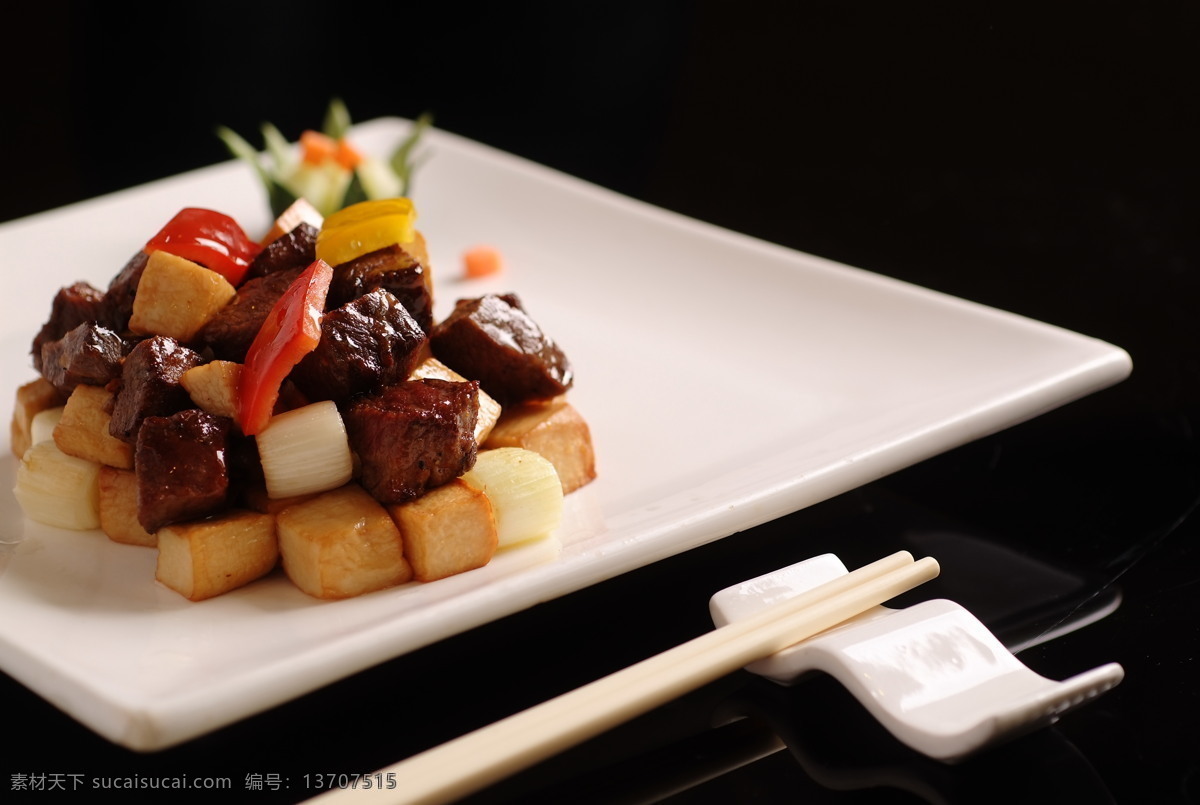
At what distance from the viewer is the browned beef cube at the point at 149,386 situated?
2529 mm

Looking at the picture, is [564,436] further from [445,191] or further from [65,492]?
[445,191]

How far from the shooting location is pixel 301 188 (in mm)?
4844

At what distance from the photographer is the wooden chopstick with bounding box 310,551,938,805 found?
1.86 m

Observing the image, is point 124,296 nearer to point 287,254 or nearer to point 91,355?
point 91,355

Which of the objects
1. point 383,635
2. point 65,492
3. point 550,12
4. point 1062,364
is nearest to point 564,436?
point 383,635

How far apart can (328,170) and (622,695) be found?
3399 mm

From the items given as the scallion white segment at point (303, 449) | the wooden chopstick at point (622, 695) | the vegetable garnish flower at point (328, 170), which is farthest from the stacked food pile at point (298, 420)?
the vegetable garnish flower at point (328, 170)

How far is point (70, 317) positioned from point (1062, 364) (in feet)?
7.59

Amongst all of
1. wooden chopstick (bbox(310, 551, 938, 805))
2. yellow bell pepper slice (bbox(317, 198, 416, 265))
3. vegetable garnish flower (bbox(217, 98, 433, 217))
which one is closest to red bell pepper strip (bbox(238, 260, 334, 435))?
yellow bell pepper slice (bbox(317, 198, 416, 265))

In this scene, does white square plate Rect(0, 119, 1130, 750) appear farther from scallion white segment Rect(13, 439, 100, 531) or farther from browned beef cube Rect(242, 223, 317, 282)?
browned beef cube Rect(242, 223, 317, 282)

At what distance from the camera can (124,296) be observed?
2.87 meters

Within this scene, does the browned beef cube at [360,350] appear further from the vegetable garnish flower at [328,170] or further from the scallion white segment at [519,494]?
the vegetable garnish flower at [328,170]

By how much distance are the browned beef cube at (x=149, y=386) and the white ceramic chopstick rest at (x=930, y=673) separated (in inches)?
44.2

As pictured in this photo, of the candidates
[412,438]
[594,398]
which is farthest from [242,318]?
[594,398]
